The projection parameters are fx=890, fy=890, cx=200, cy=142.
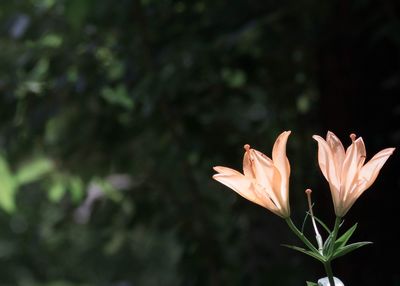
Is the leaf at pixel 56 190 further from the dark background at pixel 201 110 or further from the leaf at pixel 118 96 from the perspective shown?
the leaf at pixel 118 96

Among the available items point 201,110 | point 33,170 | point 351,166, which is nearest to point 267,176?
point 351,166

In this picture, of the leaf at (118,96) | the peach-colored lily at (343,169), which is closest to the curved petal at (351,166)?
the peach-colored lily at (343,169)

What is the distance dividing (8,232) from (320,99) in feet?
8.73

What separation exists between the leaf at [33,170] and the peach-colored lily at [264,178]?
7.42ft

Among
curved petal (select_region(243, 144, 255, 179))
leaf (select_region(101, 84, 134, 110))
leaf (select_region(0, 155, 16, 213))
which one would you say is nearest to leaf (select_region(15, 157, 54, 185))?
leaf (select_region(0, 155, 16, 213))

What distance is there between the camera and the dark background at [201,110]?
2.76m

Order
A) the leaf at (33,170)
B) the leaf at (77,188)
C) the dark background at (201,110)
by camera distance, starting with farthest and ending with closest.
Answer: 1. the leaf at (77,188)
2. the leaf at (33,170)
3. the dark background at (201,110)

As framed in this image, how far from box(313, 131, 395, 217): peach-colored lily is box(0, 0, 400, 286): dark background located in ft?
4.39

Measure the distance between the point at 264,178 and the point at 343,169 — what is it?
0.33ft

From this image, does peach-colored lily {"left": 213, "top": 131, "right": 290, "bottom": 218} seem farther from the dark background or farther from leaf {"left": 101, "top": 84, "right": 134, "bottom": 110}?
leaf {"left": 101, "top": 84, "right": 134, "bottom": 110}

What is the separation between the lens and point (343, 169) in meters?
1.11

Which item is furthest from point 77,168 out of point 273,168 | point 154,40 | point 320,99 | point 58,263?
point 273,168

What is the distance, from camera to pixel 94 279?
201 inches

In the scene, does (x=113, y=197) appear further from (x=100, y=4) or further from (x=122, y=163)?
(x=100, y=4)
